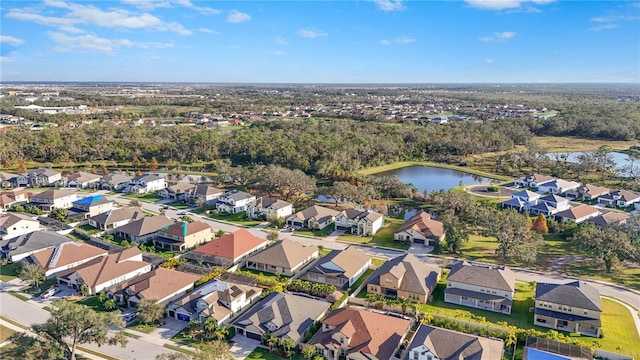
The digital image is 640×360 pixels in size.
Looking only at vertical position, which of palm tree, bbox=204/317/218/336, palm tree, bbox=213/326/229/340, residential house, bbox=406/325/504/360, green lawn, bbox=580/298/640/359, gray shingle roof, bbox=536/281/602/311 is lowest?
green lawn, bbox=580/298/640/359

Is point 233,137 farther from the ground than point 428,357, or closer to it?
farther from the ground

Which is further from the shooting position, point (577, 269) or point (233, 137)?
point (233, 137)

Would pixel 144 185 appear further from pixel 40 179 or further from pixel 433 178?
pixel 433 178

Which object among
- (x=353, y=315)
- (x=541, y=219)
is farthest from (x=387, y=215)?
(x=353, y=315)

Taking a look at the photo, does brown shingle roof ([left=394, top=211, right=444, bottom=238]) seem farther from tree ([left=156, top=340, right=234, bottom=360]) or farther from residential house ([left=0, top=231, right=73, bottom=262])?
residential house ([left=0, top=231, right=73, bottom=262])

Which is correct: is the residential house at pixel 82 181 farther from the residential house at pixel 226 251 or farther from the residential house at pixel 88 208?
the residential house at pixel 226 251

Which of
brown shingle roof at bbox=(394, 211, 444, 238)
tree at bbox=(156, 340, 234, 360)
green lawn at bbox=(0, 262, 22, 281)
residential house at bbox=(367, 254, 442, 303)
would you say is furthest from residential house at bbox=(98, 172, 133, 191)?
tree at bbox=(156, 340, 234, 360)

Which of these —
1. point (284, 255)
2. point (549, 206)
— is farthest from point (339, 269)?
point (549, 206)

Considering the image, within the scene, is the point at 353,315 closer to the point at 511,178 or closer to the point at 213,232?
the point at 213,232
